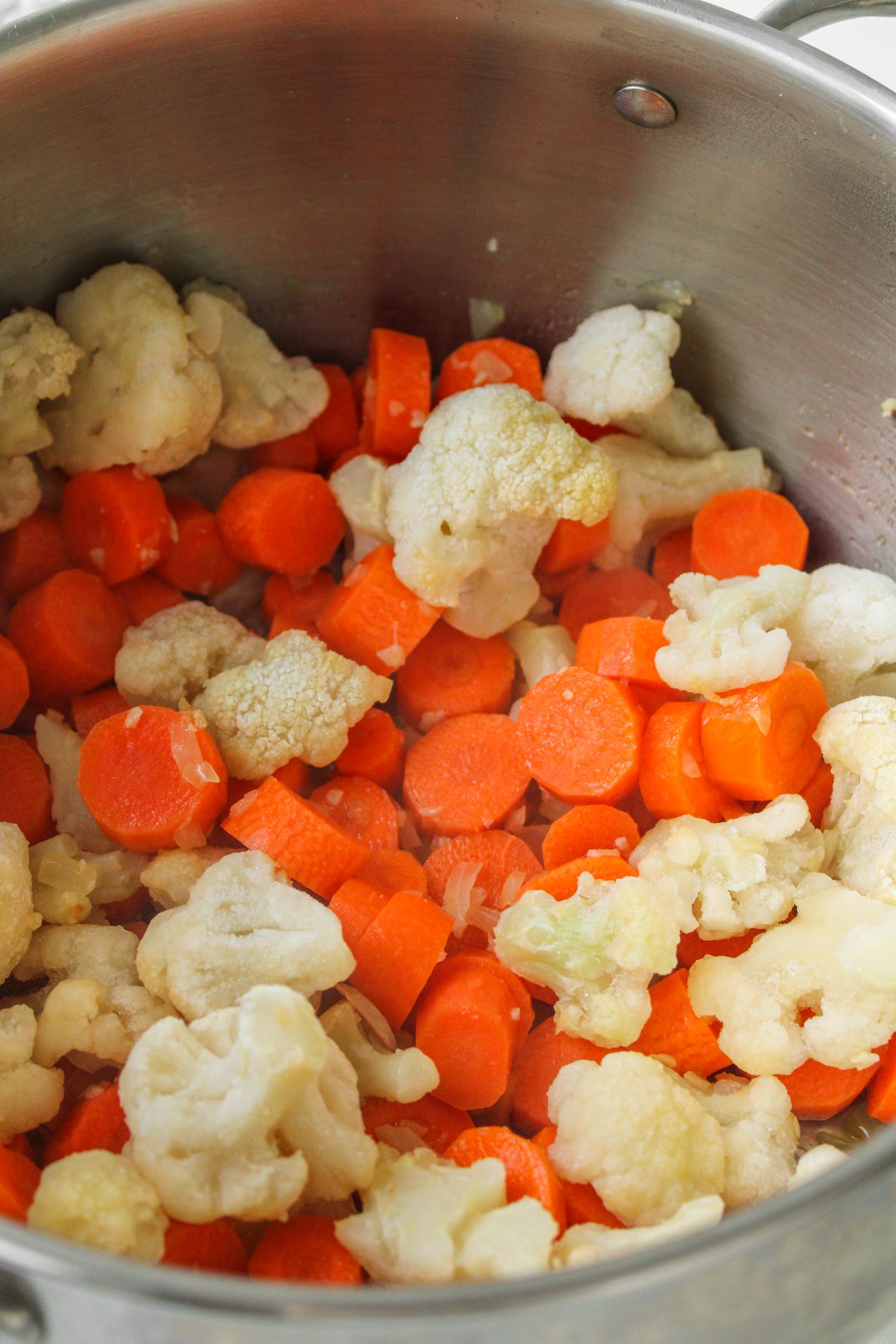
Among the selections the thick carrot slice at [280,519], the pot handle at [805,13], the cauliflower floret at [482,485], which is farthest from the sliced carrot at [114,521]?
the pot handle at [805,13]

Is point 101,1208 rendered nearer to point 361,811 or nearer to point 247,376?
point 361,811

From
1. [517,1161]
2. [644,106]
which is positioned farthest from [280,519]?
[517,1161]

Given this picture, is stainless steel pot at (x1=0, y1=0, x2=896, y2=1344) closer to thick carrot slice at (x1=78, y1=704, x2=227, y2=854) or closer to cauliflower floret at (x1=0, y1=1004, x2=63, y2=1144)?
thick carrot slice at (x1=78, y1=704, x2=227, y2=854)

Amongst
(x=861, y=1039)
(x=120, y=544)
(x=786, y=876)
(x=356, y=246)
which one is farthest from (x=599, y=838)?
(x=356, y=246)

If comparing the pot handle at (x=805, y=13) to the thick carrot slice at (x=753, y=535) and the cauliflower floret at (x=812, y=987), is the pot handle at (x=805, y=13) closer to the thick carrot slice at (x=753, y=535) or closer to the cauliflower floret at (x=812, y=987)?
the thick carrot slice at (x=753, y=535)

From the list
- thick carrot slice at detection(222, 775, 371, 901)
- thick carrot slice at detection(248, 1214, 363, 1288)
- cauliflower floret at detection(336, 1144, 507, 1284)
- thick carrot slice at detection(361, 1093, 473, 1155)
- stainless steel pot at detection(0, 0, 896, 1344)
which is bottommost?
thick carrot slice at detection(361, 1093, 473, 1155)

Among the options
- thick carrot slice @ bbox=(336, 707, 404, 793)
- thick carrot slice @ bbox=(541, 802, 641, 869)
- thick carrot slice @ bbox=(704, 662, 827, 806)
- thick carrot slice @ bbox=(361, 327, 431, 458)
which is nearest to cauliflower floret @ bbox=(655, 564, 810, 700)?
thick carrot slice @ bbox=(704, 662, 827, 806)
